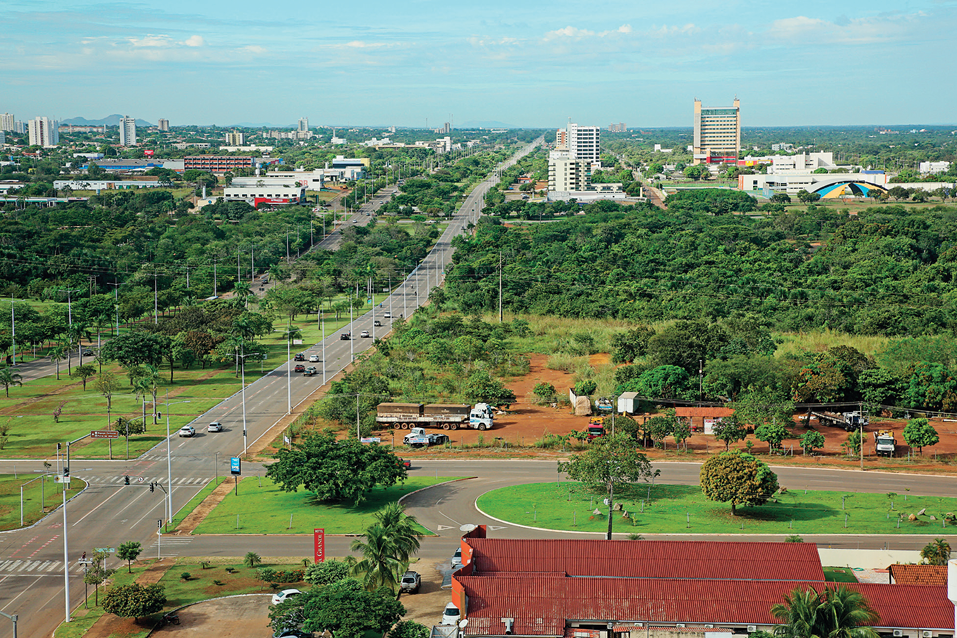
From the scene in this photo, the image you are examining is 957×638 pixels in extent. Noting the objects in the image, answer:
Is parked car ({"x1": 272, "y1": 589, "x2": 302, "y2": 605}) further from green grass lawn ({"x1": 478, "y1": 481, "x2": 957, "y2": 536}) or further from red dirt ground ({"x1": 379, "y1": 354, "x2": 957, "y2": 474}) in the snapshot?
red dirt ground ({"x1": 379, "y1": 354, "x2": 957, "y2": 474})

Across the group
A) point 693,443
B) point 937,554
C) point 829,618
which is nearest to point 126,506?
point 693,443

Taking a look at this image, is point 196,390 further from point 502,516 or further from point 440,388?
point 502,516

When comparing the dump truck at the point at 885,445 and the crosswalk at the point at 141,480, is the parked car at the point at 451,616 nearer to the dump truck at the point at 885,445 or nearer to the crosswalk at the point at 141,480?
the crosswalk at the point at 141,480

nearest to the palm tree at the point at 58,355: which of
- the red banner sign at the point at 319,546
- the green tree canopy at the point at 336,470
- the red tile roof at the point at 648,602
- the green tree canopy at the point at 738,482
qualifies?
the green tree canopy at the point at 336,470

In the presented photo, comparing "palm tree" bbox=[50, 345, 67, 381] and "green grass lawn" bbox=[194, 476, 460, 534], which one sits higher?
"palm tree" bbox=[50, 345, 67, 381]

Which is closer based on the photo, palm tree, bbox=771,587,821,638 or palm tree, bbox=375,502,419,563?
palm tree, bbox=771,587,821,638

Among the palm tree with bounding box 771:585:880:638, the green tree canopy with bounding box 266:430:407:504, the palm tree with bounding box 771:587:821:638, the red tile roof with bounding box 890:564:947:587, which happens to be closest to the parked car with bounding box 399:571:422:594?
the green tree canopy with bounding box 266:430:407:504
